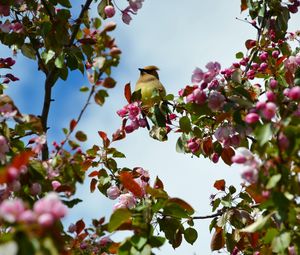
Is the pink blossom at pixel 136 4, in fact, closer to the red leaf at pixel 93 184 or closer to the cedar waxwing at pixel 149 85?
the cedar waxwing at pixel 149 85

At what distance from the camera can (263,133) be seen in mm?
2125

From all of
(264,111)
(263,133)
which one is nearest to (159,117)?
(264,111)

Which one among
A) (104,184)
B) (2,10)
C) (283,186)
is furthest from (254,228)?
(2,10)

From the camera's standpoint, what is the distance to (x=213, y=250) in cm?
393

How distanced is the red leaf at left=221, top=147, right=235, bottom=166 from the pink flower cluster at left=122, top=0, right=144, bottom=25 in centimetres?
113

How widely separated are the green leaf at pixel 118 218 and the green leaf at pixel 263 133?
690mm

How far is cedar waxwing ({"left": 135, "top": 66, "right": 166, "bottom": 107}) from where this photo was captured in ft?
13.2

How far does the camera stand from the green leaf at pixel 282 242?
2117 mm

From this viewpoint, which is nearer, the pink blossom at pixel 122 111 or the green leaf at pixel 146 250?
the green leaf at pixel 146 250

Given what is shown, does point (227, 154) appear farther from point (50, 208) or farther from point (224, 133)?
point (50, 208)

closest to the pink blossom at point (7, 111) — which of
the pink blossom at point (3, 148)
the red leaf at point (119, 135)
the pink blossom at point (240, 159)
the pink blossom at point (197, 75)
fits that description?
the pink blossom at point (3, 148)

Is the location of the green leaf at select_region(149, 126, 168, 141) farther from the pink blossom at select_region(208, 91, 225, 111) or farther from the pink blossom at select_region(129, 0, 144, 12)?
the pink blossom at select_region(208, 91, 225, 111)

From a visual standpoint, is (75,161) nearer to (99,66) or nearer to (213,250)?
(99,66)

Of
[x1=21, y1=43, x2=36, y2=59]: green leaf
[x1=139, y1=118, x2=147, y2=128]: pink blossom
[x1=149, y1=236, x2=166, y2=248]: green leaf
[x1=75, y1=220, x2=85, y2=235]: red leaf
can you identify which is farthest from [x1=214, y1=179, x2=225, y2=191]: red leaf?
[x1=149, y1=236, x2=166, y2=248]: green leaf
